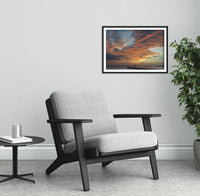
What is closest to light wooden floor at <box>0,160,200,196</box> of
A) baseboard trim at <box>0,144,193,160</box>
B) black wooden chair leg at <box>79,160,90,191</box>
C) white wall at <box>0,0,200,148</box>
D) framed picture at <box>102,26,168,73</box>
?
black wooden chair leg at <box>79,160,90,191</box>

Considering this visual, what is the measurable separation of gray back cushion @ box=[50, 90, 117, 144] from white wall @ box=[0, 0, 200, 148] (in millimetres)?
682

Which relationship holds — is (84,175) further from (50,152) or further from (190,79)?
(190,79)

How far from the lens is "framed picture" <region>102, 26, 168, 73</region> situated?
389 cm

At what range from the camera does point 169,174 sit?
3.12 metres

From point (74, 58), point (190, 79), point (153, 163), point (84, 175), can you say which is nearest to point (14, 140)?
point (84, 175)

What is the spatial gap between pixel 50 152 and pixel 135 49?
5.16 ft

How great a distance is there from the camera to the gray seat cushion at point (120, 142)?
98.7 inches

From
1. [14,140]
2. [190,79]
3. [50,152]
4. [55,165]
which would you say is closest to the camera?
[14,140]

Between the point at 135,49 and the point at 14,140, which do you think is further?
the point at 135,49

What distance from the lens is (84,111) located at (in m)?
3.15

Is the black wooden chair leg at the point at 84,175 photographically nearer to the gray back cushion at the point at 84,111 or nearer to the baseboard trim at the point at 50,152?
the gray back cushion at the point at 84,111

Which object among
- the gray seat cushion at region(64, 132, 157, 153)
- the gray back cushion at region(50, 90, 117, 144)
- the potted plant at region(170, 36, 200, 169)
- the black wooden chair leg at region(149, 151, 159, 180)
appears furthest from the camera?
the potted plant at region(170, 36, 200, 169)

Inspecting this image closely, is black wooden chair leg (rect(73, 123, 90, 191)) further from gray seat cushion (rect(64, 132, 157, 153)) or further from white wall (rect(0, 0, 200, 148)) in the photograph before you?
white wall (rect(0, 0, 200, 148))

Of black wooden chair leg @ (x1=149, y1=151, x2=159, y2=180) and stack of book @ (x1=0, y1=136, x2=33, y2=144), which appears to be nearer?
stack of book @ (x1=0, y1=136, x2=33, y2=144)
